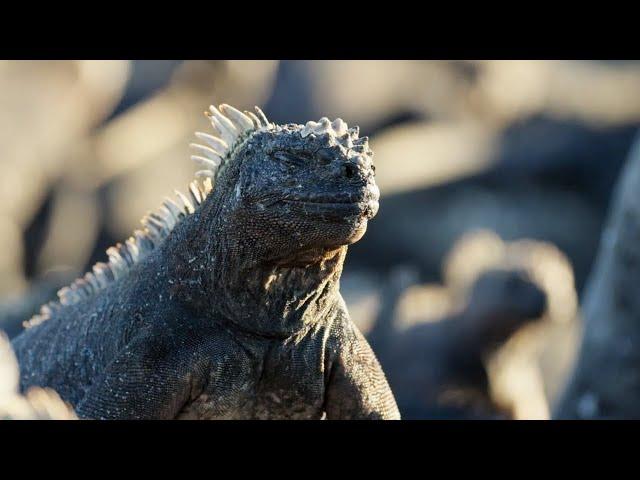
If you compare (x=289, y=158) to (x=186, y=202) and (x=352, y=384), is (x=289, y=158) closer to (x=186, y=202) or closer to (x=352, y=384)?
(x=186, y=202)

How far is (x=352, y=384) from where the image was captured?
17.7 ft

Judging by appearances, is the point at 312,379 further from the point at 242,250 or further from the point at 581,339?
the point at 581,339

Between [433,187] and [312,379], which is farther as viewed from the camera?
[433,187]

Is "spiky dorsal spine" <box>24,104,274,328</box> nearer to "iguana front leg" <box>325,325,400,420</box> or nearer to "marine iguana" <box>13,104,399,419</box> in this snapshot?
"marine iguana" <box>13,104,399,419</box>

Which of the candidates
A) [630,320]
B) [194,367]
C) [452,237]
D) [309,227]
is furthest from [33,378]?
[452,237]

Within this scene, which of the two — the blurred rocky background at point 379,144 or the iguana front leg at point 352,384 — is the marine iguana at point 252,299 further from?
the blurred rocky background at point 379,144

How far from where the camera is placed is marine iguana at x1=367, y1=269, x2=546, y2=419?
11.7 metres

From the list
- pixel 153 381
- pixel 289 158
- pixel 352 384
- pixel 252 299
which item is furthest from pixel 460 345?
pixel 289 158

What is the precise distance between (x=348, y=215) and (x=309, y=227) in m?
0.17

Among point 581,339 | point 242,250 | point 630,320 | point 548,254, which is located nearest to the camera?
point 242,250

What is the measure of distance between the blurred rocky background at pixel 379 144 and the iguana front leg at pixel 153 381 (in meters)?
11.1

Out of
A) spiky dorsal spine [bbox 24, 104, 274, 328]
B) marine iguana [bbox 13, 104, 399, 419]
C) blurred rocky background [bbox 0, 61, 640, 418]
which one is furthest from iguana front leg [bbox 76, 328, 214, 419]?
blurred rocky background [bbox 0, 61, 640, 418]

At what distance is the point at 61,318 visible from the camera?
20.7 ft

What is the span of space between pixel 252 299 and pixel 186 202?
2.26ft
